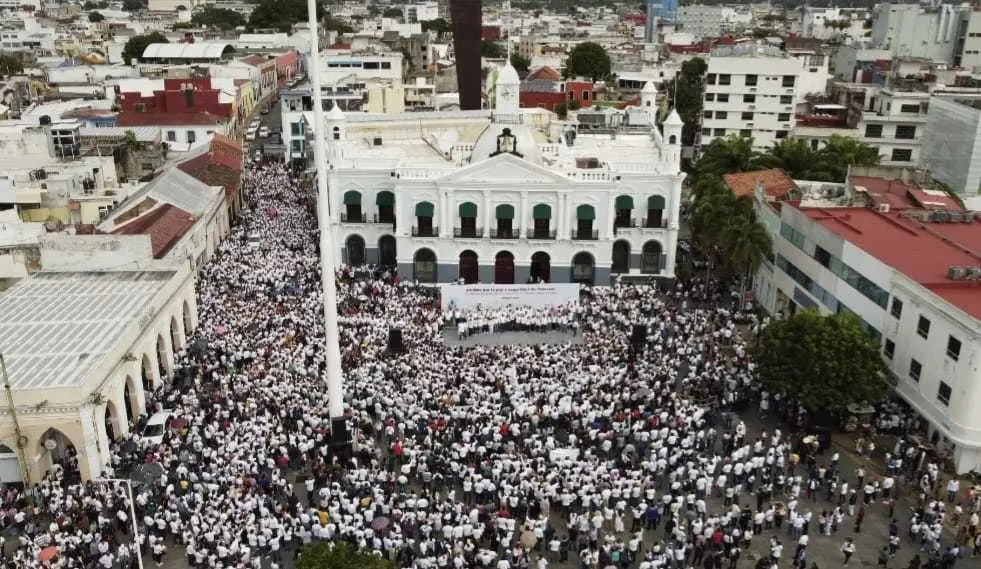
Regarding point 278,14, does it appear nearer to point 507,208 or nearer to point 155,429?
point 507,208

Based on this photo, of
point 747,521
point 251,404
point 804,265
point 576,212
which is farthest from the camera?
point 576,212

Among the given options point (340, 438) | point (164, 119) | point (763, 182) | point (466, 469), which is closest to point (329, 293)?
point (340, 438)

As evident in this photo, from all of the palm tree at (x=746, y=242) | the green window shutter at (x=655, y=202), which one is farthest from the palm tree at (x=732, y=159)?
the palm tree at (x=746, y=242)

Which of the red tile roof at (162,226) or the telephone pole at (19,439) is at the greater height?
the red tile roof at (162,226)

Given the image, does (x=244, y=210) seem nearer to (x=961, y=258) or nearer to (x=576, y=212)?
(x=576, y=212)

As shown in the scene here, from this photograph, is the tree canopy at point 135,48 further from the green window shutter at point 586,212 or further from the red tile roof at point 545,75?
the green window shutter at point 586,212

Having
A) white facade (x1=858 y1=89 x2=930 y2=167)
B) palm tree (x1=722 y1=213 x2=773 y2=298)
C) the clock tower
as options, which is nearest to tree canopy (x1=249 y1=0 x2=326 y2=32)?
white facade (x1=858 y1=89 x2=930 y2=167)

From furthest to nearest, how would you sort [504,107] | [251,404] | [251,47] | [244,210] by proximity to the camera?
1. [251,47]
2. [244,210]
3. [504,107]
4. [251,404]

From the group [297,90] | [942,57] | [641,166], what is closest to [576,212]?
[641,166]
